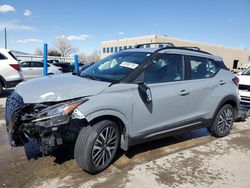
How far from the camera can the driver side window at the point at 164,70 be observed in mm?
4246

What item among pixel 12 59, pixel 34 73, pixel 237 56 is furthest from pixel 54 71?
pixel 237 56

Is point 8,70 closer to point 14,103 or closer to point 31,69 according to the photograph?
point 31,69

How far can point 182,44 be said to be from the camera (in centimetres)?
5775

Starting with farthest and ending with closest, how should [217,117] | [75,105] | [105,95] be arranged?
[217,117] → [105,95] → [75,105]

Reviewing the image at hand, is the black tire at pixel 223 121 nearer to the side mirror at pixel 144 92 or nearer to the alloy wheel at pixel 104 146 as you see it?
the side mirror at pixel 144 92

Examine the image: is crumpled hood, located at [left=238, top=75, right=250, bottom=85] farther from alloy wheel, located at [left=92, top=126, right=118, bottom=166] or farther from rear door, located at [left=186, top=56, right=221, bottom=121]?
alloy wheel, located at [left=92, top=126, right=118, bottom=166]

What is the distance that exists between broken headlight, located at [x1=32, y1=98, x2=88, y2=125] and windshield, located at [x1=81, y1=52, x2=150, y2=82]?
33.5 inches

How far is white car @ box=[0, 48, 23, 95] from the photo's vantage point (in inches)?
387

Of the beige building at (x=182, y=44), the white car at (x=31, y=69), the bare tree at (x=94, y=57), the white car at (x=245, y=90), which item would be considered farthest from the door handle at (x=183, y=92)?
the bare tree at (x=94, y=57)

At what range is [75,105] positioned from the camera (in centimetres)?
343

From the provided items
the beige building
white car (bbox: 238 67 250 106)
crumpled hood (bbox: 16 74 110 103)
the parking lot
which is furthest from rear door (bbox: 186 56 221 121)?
the beige building

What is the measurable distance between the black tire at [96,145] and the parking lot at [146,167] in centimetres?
16

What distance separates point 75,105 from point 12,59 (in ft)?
25.0

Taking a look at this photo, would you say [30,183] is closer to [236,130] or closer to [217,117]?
[217,117]
